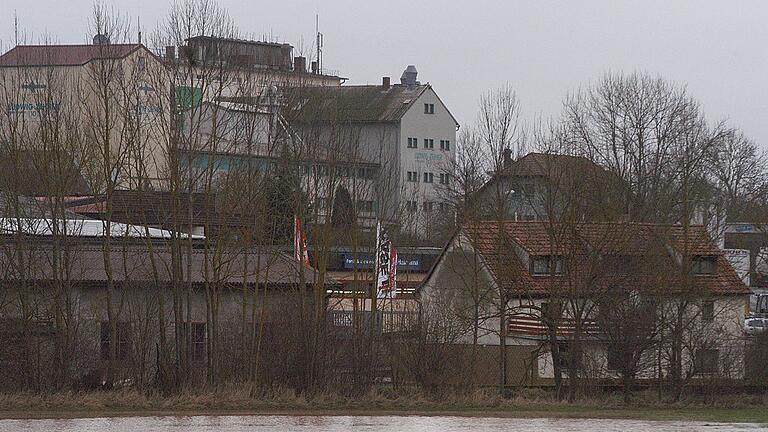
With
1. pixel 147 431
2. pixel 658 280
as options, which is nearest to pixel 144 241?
pixel 147 431

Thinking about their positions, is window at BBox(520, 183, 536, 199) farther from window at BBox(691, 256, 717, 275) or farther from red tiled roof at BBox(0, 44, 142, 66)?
red tiled roof at BBox(0, 44, 142, 66)

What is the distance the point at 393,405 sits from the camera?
27.4 metres

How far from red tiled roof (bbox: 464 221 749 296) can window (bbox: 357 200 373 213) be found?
5.15 metres

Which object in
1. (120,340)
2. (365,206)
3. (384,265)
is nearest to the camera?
(120,340)

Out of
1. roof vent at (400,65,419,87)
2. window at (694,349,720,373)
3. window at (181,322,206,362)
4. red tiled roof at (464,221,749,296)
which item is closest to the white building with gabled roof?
roof vent at (400,65,419,87)

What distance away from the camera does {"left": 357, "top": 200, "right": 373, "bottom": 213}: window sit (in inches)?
1357

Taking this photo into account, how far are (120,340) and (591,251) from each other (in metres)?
15.7

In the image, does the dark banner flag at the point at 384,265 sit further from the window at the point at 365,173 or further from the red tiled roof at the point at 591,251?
the red tiled roof at the point at 591,251

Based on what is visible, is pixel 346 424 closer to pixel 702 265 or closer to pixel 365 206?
pixel 365 206

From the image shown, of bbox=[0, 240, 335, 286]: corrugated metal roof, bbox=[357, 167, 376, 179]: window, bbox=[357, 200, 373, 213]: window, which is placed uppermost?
bbox=[357, 167, 376, 179]: window

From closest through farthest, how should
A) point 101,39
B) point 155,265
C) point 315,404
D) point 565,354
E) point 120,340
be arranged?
1. point 315,404
2. point 120,340
3. point 101,39
4. point 155,265
5. point 565,354

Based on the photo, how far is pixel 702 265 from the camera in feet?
125

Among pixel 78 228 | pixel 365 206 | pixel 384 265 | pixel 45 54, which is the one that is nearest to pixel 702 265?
pixel 384 265

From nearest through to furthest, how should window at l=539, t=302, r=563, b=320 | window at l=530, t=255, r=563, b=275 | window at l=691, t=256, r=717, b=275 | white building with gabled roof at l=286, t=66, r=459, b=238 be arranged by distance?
window at l=539, t=302, r=563, b=320, window at l=530, t=255, r=563, b=275, window at l=691, t=256, r=717, b=275, white building with gabled roof at l=286, t=66, r=459, b=238
